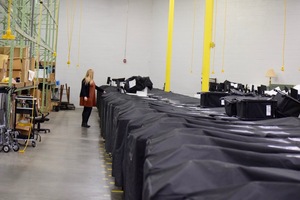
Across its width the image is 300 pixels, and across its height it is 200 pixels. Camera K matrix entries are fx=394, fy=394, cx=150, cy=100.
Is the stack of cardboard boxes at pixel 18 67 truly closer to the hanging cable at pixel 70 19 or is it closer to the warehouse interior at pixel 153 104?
the warehouse interior at pixel 153 104

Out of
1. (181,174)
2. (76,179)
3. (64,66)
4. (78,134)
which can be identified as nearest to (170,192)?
(181,174)

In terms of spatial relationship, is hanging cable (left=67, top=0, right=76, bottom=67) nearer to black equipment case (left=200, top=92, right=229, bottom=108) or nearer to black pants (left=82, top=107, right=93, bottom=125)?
black pants (left=82, top=107, right=93, bottom=125)

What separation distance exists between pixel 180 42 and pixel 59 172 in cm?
1245

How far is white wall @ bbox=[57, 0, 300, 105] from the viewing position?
1552 centimetres

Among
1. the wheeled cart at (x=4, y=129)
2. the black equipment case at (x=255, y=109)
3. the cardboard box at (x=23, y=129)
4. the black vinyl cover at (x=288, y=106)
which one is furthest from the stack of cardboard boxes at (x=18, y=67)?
the black vinyl cover at (x=288, y=106)

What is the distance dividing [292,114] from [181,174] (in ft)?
12.7

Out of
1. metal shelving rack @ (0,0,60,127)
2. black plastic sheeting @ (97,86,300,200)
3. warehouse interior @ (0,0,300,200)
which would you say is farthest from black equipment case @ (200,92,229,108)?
black plastic sheeting @ (97,86,300,200)

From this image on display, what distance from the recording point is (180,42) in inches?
694

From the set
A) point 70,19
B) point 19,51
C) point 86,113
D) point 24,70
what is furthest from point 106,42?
point 24,70

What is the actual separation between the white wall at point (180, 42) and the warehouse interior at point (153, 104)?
0.15 ft

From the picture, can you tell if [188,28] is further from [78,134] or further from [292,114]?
[292,114]

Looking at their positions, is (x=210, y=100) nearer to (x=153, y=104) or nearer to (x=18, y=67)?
(x=153, y=104)

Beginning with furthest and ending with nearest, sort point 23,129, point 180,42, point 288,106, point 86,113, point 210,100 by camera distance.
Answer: point 180,42 < point 86,113 < point 23,129 < point 210,100 < point 288,106

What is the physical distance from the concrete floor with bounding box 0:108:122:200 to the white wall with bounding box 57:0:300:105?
28.7 ft
